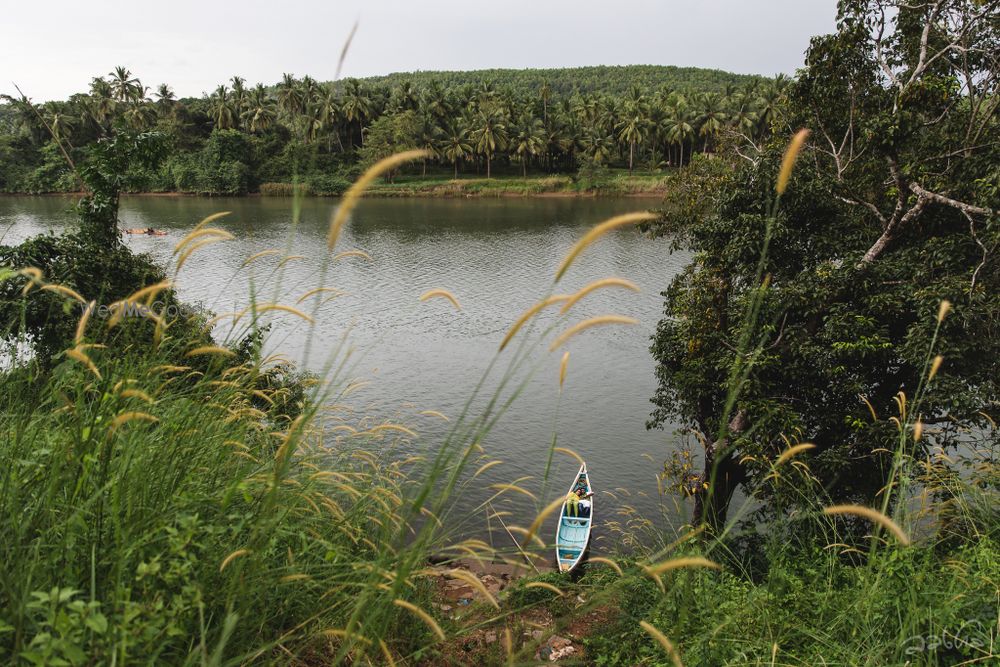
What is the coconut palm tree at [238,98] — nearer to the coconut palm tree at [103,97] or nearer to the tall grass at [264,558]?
the coconut palm tree at [103,97]

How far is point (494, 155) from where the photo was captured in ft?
225

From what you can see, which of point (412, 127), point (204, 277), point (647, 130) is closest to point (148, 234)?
point (204, 277)

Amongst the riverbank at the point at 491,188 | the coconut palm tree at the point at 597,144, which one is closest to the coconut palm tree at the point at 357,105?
the riverbank at the point at 491,188

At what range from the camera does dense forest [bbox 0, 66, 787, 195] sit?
62.0 m

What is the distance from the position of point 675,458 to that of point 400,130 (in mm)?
58998

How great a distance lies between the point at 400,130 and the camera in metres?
63.3

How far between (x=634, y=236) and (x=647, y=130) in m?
30.5

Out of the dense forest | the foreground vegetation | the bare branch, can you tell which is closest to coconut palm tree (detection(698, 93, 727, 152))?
the dense forest

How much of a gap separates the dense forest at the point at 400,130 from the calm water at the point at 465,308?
12.9 m

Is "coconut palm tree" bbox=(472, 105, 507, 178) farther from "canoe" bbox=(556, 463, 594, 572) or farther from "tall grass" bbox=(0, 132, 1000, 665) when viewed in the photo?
"tall grass" bbox=(0, 132, 1000, 665)

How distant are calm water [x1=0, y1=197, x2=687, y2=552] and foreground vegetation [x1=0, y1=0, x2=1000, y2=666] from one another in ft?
2.71

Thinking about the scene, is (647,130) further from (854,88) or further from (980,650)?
(980,650)

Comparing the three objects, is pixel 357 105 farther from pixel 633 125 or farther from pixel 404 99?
pixel 633 125

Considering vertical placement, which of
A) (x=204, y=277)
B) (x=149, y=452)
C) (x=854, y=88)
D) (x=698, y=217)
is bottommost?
(x=204, y=277)
